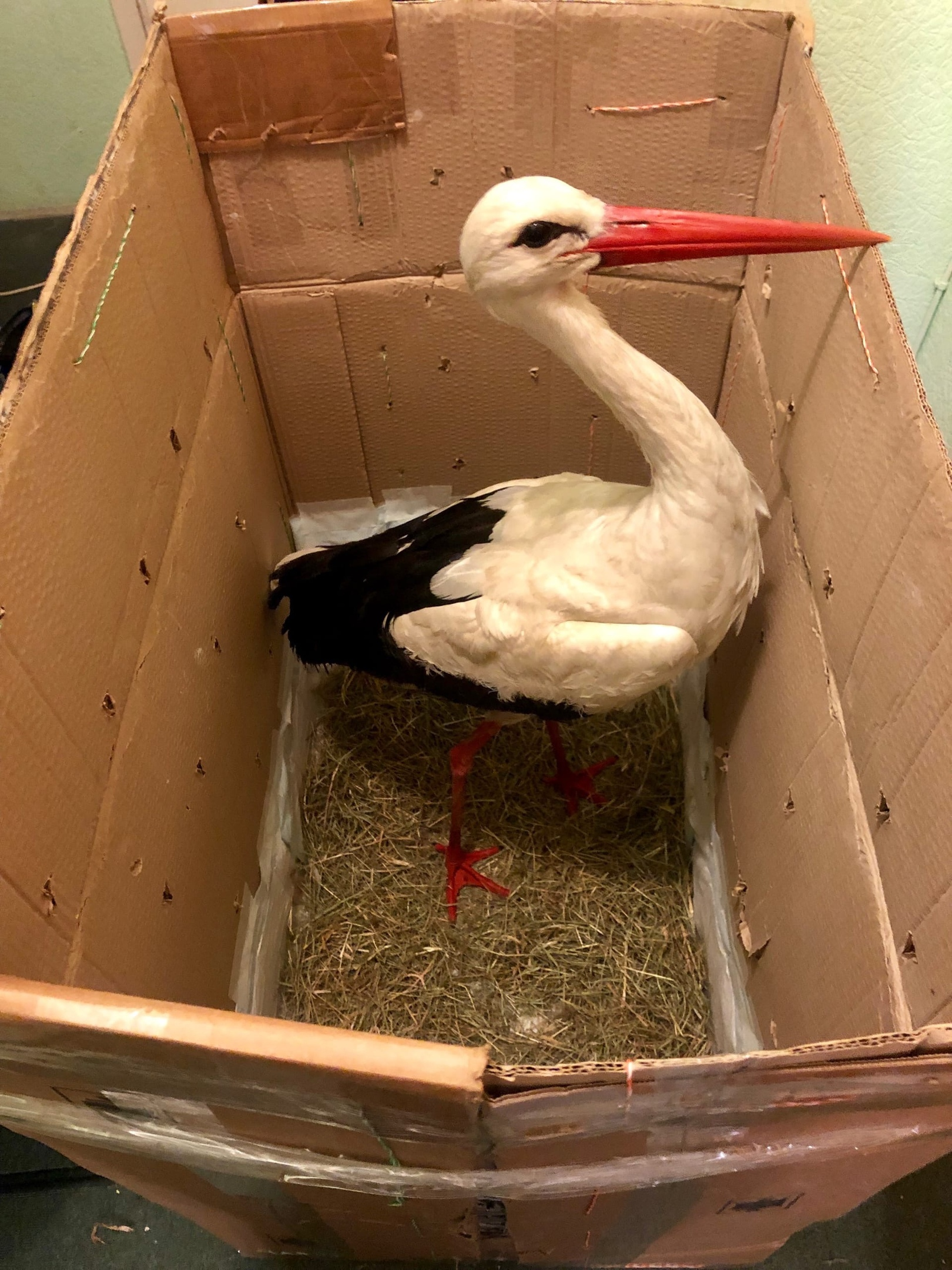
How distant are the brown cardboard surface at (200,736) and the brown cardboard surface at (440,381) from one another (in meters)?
0.08

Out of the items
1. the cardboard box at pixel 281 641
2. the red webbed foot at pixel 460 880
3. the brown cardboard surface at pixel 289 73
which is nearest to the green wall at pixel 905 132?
the cardboard box at pixel 281 641

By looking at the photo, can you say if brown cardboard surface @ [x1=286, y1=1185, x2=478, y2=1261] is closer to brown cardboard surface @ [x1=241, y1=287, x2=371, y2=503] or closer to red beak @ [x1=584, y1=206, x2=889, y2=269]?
red beak @ [x1=584, y1=206, x2=889, y2=269]

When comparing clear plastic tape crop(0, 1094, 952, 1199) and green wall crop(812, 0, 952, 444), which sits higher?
green wall crop(812, 0, 952, 444)

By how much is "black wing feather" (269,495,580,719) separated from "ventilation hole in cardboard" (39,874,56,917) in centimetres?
50

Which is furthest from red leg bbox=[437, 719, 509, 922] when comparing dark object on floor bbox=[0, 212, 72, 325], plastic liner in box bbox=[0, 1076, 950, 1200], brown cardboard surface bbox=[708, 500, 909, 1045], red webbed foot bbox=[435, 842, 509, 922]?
dark object on floor bbox=[0, 212, 72, 325]

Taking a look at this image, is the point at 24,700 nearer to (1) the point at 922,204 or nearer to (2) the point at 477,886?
(2) the point at 477,886

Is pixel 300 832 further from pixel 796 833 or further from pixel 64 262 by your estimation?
pixel 64 262

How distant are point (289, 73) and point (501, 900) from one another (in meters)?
1.12

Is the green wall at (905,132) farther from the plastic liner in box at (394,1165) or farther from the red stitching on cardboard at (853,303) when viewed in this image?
the plastic liner in box at (394,1165)

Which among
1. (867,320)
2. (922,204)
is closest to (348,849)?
(867,320)

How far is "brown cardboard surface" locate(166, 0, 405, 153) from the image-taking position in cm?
90

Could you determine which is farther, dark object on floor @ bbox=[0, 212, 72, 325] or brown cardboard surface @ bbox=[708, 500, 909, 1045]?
dark object on floor @ bbox=[0, 212, 72, 325]

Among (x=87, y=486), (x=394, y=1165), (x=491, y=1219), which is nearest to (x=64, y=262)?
(x=87, y=486)

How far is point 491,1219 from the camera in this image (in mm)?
841
